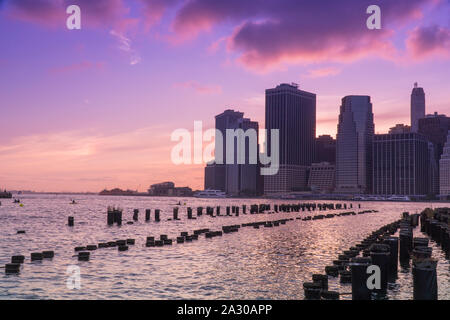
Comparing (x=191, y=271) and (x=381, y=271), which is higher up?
(x=381, y=271)

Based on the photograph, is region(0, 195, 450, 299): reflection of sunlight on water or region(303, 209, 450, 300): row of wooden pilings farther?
region(0, 195, 450, 299): reflection of sunlight on water

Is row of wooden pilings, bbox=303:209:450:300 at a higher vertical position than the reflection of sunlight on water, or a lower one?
higher

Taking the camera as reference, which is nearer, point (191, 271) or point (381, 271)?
point (381, 271)

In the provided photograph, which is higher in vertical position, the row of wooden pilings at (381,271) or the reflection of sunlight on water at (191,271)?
the row of wooden pilings at (381,271)

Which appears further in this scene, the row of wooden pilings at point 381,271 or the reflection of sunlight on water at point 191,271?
the reflection of sunlight on water at point 191,271

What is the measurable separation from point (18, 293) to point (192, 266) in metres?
12.2

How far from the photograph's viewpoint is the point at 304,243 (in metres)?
48.8

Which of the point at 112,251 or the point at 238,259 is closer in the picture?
the point at 238,259
